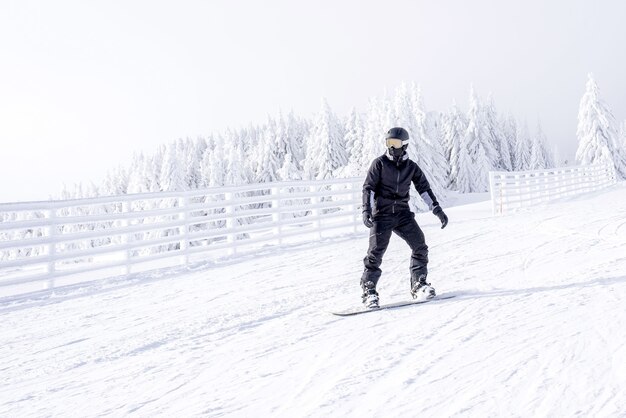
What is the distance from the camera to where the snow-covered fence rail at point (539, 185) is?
18.8 metres

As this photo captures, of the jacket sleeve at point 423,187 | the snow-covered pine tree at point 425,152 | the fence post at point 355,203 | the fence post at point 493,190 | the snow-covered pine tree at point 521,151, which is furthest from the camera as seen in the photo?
the snow-covered pine tree at point 521,151

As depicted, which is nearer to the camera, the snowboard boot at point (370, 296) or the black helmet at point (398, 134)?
the snowboard boot at point (370, 296)

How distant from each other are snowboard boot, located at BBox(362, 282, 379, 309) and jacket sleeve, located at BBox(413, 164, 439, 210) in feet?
3.61

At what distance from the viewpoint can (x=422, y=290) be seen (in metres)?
5.14

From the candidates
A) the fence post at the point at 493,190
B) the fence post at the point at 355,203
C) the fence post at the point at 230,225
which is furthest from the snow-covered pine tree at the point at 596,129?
the fence post at the point at 230,225

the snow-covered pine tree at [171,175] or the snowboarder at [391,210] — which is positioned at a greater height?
the snow-covered pine tree at [171,175]

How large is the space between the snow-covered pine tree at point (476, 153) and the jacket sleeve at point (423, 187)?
5620cm

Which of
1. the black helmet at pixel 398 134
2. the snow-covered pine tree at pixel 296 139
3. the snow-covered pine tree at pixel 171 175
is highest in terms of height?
the snow-covered pine tree at pixel 296 139

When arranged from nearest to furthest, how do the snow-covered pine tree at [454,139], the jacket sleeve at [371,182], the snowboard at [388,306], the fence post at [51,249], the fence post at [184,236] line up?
the snowboard at [388,306]
the jacket sleeve at [371,182]
the fence post at [51,249]
the fence post at [184,236]
the snow-covered pine tree at [454,139]

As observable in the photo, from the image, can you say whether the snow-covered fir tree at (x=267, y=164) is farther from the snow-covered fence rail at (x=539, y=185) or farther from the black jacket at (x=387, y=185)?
the black jacket at (x=387, y=185)

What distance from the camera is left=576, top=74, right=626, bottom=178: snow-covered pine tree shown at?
4297cm

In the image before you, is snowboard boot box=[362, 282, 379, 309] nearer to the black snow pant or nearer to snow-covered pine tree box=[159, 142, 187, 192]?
the black snow pant

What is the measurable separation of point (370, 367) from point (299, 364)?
0.51 metres

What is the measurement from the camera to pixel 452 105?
209 ft
